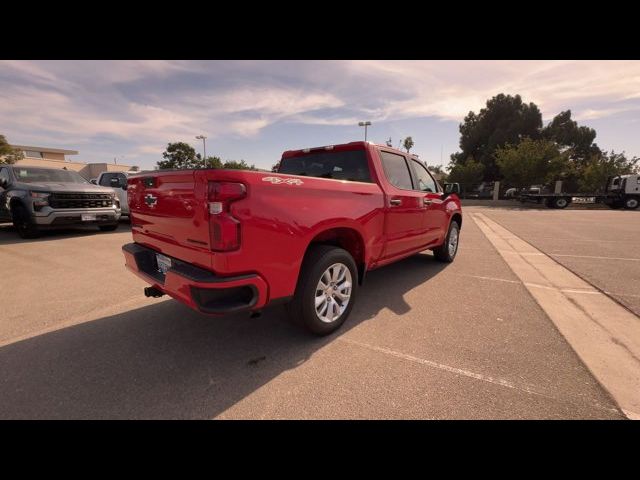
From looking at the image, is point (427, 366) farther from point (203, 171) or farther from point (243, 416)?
point (203, 171)

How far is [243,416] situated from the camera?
6.19 feet

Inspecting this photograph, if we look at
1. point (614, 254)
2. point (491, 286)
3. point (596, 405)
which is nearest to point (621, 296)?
point (491, 286)

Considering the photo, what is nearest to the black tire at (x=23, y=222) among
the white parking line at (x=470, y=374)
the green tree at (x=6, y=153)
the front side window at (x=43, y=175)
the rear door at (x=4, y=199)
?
the rear door at (x=4, y=199)

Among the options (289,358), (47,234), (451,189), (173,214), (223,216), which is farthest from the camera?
(47,234)

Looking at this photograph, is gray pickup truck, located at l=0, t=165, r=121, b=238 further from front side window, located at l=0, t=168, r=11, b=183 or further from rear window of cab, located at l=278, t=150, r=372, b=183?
rear window of cab, located at l=278, t=150, r=372, b=183

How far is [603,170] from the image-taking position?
29.1 m

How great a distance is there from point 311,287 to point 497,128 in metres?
50.2

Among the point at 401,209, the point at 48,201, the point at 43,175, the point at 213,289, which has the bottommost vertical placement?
the point at 213,289

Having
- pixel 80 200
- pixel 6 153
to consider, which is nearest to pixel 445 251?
pixel 80 200

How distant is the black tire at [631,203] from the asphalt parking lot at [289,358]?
25858 millimetres

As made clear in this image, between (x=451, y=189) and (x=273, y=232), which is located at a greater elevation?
(x=451, y=189)

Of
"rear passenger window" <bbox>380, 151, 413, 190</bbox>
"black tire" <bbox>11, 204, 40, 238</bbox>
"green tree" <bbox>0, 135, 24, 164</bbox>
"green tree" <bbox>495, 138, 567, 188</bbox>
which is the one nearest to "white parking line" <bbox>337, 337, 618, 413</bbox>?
"rear passenger window" <bbox>380, 151, 413, 190</bbox>

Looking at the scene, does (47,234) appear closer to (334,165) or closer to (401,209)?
(334,165)

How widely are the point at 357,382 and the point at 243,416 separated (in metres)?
0.84
